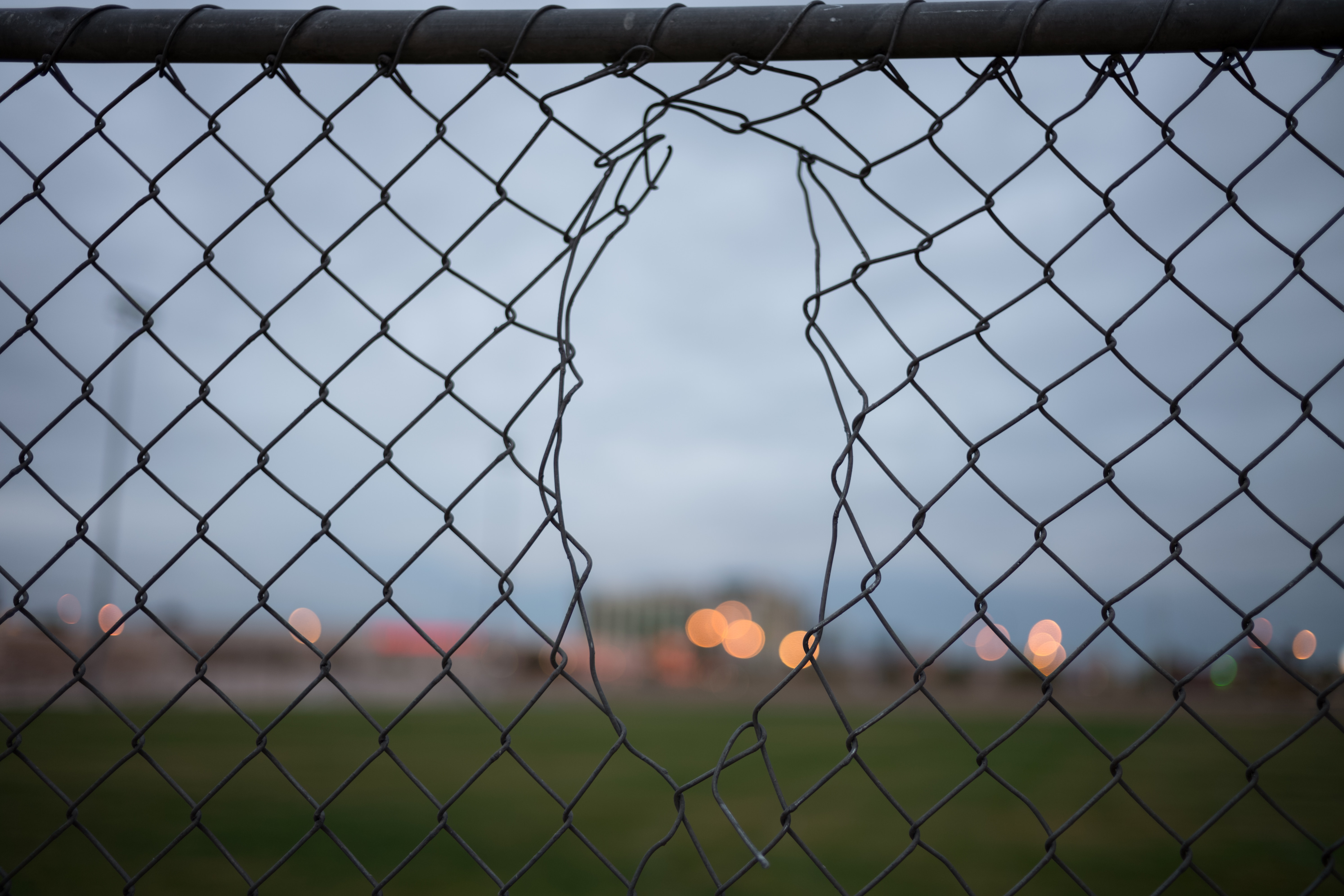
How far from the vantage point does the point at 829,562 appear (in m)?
1.06

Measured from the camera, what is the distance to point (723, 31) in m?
1.13

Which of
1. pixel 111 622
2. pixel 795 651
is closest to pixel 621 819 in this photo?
pixel 111 622

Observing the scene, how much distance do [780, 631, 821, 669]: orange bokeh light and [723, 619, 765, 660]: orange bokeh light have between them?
17.0ft

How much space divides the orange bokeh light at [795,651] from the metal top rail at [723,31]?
2.84 ft

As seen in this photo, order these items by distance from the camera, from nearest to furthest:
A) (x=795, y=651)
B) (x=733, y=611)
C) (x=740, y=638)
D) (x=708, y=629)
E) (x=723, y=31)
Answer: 1. (x=723, y=31)
2. (x=795, y=651)
3. (x=740, y=638)
4. (x=733, y=611)
5. (x=708, y=629)

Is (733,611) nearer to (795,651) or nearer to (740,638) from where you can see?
(740,638)

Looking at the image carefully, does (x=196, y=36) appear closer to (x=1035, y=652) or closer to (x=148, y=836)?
(x=148, y=836)

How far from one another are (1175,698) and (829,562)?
0.55 m

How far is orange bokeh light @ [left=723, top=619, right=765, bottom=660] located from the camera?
245ft

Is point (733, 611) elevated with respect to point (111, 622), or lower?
elevated

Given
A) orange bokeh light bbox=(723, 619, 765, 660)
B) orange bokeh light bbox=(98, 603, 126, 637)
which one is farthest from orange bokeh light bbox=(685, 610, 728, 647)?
orange bokeh light bbox=(98, 603, 126, 637)

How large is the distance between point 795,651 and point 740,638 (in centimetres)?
3742

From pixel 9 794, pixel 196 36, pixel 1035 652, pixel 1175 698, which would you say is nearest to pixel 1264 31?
pixel 1175 698

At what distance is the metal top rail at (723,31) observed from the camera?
3.52 ft
